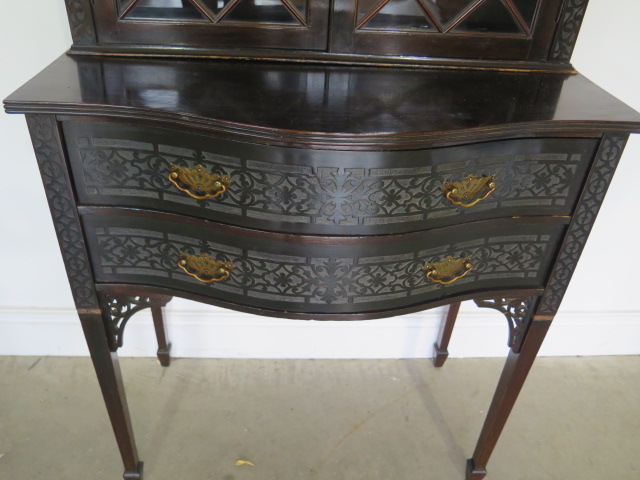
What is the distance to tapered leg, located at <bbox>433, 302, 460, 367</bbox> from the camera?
5.08 ft

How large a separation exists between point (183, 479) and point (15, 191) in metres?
0.82

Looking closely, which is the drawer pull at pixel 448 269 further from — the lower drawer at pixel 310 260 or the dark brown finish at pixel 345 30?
the dark brown finish at pixel 345 30

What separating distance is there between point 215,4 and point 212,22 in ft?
0.11

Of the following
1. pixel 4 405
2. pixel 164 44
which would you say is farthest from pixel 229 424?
pixel 164 44

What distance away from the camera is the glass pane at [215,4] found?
3.23 feet

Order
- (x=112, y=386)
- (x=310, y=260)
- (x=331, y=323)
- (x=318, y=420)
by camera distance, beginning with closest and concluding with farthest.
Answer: (x=310, y=260) → (x=112, y=386) → (x=318, y=420) → (x=331, y=323)

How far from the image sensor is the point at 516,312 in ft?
3.59

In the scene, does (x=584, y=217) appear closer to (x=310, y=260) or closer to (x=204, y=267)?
(x=310, y=260)

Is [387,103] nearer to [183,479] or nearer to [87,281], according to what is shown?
[87,281]

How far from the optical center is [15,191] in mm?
1336

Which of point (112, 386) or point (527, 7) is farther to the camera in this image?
point (112, 386)

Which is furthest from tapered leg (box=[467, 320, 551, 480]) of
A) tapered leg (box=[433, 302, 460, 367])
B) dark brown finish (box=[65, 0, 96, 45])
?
dark brown finish (box=[65, 0, 96, 45])

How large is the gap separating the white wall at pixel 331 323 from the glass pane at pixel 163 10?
28 cm

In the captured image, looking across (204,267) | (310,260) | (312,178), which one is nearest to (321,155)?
(312,178)
